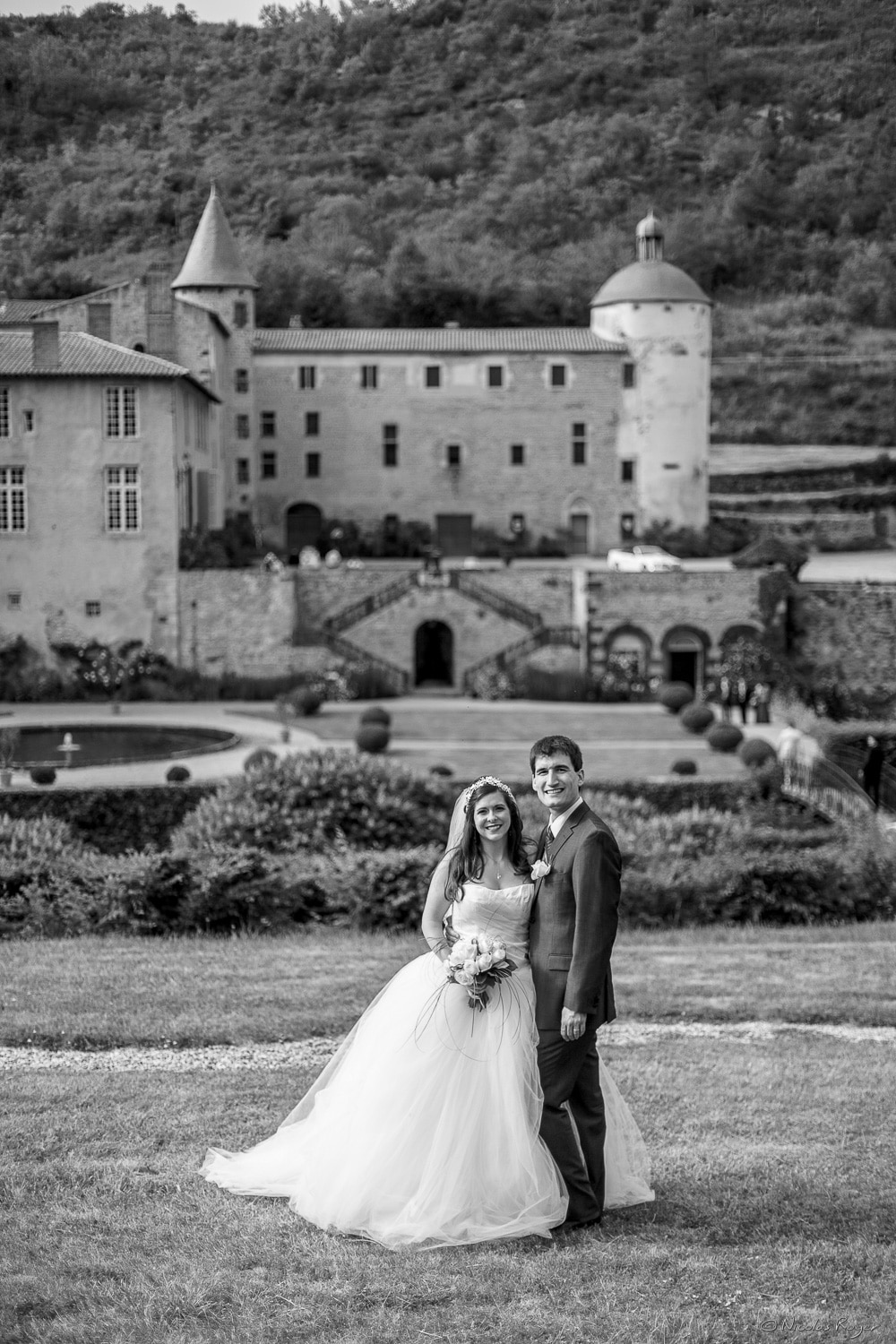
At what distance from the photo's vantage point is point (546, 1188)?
645 centimetres

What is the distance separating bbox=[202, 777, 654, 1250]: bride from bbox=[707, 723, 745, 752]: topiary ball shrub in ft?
79.5

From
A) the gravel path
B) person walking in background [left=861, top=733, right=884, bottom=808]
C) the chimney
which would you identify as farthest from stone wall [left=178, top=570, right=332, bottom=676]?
the gravel path

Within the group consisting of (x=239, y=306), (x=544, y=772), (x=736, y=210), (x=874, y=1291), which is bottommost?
(x=874, y=1291)

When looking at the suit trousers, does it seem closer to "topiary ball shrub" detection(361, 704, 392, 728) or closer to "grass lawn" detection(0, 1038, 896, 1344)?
"grass lawn" detection(0, 1038, 896, 1344)

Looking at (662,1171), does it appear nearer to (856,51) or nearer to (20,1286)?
(20,1286)

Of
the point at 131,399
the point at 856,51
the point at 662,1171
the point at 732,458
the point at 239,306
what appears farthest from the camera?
the point at 856,51

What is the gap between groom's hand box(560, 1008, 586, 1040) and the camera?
6.44 metres

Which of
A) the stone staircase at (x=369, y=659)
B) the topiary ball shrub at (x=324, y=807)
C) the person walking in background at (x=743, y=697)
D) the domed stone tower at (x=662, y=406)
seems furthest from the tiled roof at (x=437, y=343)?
the topiary ball shrub at (x=324, y=807)

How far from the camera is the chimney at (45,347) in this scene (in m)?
40.1

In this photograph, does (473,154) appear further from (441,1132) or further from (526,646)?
(441,1132)

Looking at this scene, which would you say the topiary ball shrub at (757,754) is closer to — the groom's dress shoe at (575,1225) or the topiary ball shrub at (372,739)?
the topiary ball shrub at (372,739)

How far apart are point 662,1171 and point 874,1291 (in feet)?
4.46

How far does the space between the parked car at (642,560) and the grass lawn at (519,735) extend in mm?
4949

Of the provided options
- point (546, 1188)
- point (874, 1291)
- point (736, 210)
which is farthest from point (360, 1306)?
point (736, 210)
